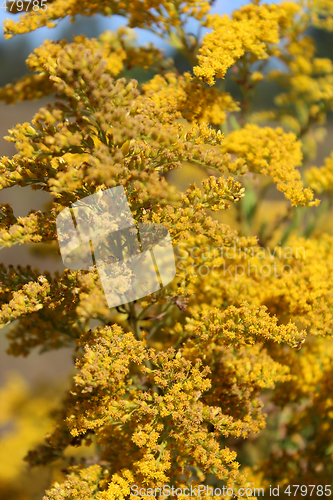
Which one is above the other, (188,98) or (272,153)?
(188,98)

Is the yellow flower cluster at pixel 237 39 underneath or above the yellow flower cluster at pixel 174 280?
above

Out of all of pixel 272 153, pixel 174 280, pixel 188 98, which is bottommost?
pixel 174 280

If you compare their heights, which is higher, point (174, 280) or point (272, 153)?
point (272, 153)

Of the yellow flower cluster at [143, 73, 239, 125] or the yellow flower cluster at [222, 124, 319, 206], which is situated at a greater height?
the yellow flower cluster at [143, 73, 239, 125]

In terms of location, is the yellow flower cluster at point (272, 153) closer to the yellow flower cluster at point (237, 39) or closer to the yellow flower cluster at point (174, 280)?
the yellow flower cluster at point (174, 280)

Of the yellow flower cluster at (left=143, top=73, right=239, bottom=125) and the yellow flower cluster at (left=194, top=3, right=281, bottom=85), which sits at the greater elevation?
the yellow flower cluster at (left=194, top=3, right=281, bottom=85)

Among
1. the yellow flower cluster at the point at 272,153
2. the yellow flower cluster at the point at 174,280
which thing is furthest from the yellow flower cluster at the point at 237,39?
the yellow flower cluster at the point at 272,153

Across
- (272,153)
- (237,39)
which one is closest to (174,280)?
(272,153)

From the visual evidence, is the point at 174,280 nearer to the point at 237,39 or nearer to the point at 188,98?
the point at 188,98

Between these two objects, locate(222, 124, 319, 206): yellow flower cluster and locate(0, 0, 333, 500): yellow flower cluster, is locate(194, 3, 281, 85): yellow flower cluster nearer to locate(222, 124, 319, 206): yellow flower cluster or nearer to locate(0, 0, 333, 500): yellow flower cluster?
locate(0, 0, 333, 500): yellow flower cluster

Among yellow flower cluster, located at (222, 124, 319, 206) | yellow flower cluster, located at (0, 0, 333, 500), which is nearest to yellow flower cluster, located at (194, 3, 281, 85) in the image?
yellow flower cluster, located at (0, 0, 333, 500)

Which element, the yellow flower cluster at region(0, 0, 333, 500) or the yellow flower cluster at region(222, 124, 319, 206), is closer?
the yellow flower cluster at region(0, 0, 333, 500)

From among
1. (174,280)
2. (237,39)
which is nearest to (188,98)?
(237,39)

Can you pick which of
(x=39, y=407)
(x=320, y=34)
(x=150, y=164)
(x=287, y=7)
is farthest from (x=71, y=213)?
(x=320, y=34)
